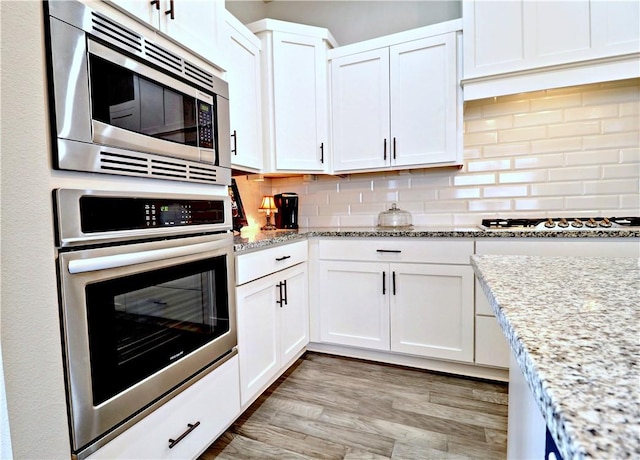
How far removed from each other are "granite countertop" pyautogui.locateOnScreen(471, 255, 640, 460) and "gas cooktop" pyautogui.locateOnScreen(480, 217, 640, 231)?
1.36m

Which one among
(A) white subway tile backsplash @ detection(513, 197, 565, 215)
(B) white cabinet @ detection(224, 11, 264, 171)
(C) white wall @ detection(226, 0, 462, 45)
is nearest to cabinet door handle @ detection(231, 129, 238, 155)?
(B) white cabinet @ detection(224, 11, 264, 171)

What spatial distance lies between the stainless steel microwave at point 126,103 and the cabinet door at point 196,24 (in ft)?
0.18

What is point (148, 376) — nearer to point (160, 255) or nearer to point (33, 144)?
point (160, 255)

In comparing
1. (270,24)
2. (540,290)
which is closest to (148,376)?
(540,290)

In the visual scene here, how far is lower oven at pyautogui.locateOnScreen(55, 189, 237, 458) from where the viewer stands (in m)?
0.88

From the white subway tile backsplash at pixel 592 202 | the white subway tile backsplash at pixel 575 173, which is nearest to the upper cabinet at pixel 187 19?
the white subway tile backsplash at pixel 575 173

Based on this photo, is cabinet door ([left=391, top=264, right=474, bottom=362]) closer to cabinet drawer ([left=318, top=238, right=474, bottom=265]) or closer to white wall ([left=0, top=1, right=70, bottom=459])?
cabinet drawer ([left=318, top=238, right=474, bottom=265])

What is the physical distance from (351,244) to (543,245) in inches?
42.4

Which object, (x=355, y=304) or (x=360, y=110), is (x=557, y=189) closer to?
(x=360, y=110)

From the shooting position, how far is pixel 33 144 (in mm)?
792

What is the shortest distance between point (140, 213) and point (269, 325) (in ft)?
3.28

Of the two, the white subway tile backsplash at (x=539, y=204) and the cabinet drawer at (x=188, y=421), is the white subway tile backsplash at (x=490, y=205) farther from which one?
the cabinet drawer at (x=188, y=421)

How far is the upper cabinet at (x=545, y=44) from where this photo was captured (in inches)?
72.4

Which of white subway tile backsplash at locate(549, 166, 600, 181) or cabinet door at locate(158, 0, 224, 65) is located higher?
cabinet door at locate(158, 0, 224, 65)
